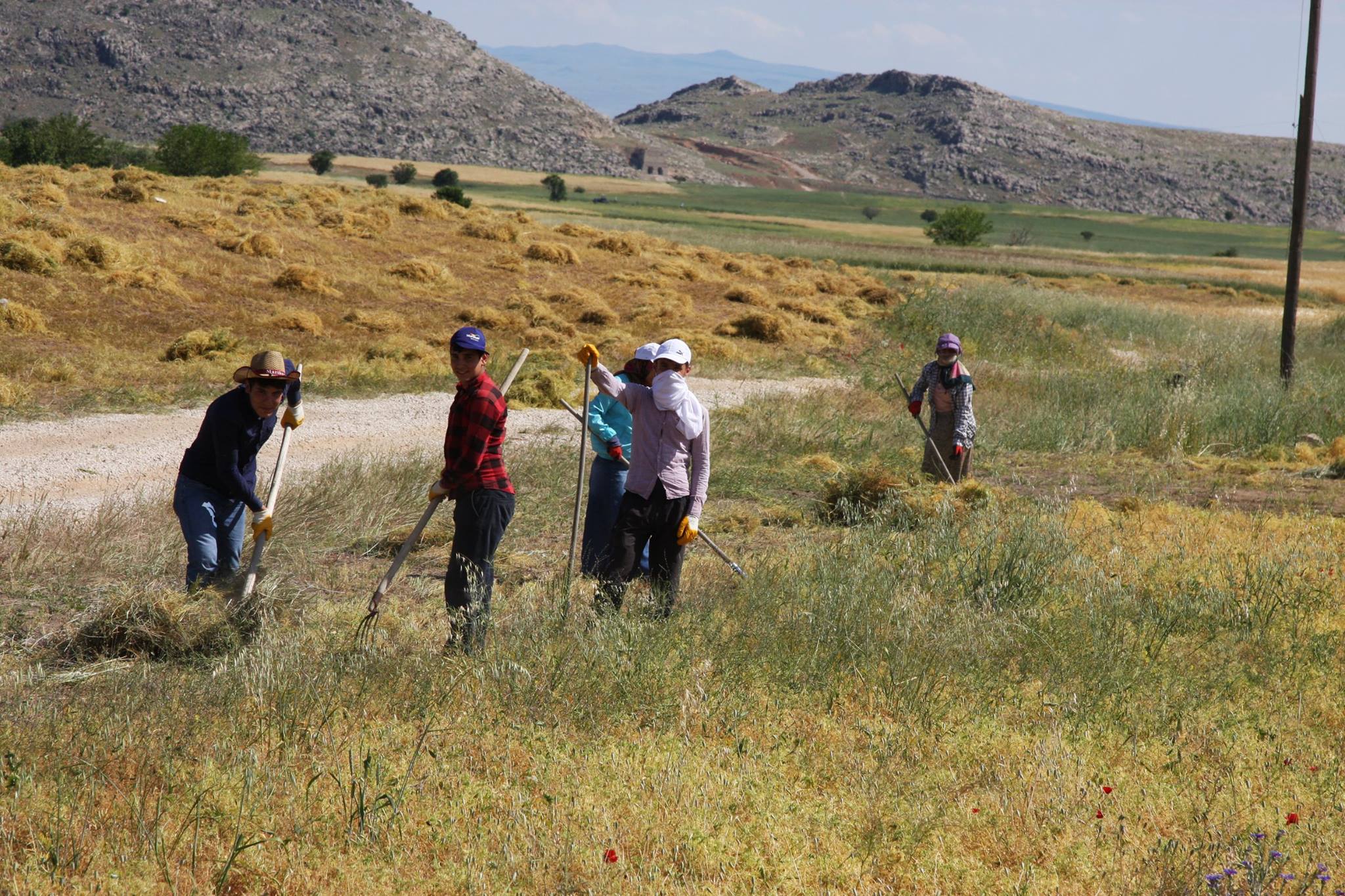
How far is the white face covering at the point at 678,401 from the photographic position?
609cm

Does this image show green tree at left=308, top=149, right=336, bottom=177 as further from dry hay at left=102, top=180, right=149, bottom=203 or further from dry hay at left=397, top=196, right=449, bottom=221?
dry hay at left=102, top=180, right=149, bottom=203

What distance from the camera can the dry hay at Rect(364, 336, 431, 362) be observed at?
57.6ft

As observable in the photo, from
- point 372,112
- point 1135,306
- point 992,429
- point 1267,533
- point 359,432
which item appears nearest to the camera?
point 1267,533

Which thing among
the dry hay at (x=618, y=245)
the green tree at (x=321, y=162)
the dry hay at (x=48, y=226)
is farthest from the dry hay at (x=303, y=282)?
the green tree at (x=321, y=162)

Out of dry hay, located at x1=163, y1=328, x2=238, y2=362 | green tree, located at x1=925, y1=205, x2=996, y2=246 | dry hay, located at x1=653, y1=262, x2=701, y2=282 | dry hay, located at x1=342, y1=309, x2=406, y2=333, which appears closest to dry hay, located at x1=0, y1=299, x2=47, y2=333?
dry hay, located at x1=163, y1=328, x2=238, y2=362

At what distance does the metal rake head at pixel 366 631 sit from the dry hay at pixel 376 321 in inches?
560

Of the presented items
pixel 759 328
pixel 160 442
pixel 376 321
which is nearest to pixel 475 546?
pixel 160 442

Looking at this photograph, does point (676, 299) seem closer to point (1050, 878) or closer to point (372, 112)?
point (1050, 878)

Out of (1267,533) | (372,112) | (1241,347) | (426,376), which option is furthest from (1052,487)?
(372,112)

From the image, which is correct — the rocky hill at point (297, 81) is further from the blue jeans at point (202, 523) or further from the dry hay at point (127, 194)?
the blue jeans at point (202, 523)

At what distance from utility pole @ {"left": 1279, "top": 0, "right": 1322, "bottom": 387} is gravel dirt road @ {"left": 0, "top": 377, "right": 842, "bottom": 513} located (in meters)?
8.46

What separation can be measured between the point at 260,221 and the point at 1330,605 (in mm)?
23160

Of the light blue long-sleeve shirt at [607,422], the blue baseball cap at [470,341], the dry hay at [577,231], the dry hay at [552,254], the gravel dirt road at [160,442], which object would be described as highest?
the dry hay at [577,231]

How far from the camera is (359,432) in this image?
13.0 m
